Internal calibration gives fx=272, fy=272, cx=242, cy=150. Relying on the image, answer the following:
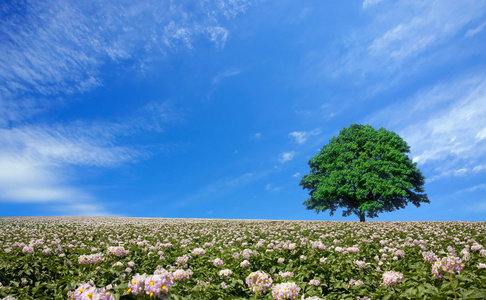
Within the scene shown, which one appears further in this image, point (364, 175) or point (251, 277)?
point (364, 175)

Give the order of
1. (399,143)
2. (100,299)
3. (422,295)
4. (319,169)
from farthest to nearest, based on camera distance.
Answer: (319,169)
(399,143)
(422,295)
(100,299)

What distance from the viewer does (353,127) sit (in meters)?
39.6

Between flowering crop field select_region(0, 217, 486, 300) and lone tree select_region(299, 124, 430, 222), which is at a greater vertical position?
lone tree select_region(299, 124, 430, 222)

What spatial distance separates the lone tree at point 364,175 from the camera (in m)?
33.1

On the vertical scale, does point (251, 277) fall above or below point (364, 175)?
below

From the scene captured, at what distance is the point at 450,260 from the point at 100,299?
5.61 metres

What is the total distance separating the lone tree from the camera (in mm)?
33062

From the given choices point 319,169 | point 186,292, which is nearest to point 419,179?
point 319,169

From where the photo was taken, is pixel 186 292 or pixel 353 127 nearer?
pixel 186 292

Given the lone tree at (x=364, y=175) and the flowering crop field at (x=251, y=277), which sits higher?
the lone tree at (x=364, y=175)

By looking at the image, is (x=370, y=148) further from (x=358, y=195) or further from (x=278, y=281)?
(x=278, y=281)

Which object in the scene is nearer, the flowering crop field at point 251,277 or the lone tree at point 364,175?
the flowering crop field at point 251,277

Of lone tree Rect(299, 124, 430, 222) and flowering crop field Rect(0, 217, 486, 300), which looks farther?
lone tree Rect(299, 124, 430, 222)

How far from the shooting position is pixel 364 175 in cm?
3309
